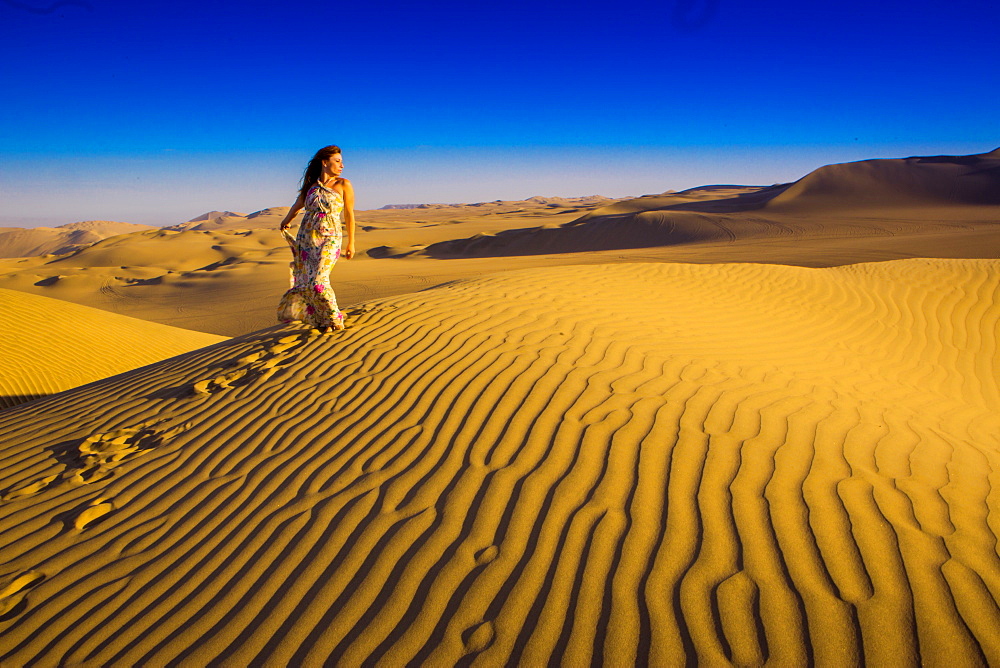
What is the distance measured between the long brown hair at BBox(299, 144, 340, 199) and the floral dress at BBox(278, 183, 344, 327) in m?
0.07

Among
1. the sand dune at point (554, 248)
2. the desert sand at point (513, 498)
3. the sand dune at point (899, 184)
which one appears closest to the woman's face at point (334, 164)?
the desert sand at point (513, 498)

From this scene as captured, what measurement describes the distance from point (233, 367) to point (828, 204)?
38265mm

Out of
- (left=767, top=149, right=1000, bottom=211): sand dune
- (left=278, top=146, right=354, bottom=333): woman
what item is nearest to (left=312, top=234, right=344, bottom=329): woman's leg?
(left=278, top=146, right=354, bottom=333): woman

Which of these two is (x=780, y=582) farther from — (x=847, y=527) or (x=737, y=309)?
→ (x=737, y=309)

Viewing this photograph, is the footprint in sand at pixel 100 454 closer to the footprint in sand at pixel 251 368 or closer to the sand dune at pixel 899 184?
the footprint in sand at pixel 251 368

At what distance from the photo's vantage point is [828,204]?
34.6m

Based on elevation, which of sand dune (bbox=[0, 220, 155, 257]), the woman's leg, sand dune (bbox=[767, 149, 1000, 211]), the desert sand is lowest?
sand dune (bbox=[0, 220, 155, 257])

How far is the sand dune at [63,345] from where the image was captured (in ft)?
24.7

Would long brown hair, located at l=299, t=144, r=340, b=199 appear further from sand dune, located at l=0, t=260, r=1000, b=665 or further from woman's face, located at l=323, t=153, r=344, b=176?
sand dune, located at l=0, t=260, r=1000, b=665

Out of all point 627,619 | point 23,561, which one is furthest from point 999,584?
point 23,561

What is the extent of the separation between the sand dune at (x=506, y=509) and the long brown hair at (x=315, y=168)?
148cm

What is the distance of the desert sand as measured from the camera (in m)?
2.01

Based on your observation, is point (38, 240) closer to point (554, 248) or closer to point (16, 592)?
point (554, 248)

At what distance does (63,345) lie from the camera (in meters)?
8.53
